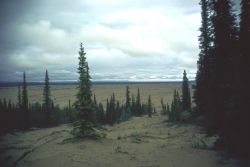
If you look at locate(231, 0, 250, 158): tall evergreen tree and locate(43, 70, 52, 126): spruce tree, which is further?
locate(43, 70, 52, 126): spruce tree

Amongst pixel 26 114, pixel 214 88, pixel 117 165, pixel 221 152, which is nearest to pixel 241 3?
pixel 214 88

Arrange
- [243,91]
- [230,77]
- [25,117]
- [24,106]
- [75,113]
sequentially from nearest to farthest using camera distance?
[243,91]
[230,77]
[75,113]
[24,106]
[25,117]

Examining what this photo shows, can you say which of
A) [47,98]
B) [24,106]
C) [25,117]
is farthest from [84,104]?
[25,117]

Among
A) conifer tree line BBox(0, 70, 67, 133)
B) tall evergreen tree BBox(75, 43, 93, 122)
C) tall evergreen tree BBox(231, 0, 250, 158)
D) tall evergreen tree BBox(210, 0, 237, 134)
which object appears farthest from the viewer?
conifer tree line BBox(0, 70, 67, 133)

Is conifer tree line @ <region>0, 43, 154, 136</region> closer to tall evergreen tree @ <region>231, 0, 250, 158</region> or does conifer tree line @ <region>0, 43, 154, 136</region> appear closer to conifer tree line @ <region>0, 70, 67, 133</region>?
conifer tree line @ <region>0, 70, 67, 133</region>

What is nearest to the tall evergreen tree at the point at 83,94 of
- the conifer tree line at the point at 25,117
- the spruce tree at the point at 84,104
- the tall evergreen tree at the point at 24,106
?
the spruce tree at the point at 84,104

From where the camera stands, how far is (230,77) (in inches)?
794

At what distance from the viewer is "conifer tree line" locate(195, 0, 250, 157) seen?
18.6m

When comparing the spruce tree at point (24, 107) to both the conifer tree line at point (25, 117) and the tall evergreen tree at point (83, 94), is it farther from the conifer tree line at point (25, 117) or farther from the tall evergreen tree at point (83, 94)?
the tall evergreen tree at point (83, 94)

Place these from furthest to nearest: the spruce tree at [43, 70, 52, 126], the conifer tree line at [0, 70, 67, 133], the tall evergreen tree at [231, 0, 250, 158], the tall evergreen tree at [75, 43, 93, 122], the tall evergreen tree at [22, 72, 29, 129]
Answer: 1. the tall evergreen tree at [22, 72, 29, 129]
2. the spruce tree at [43, 70, 52, 126]
3. the conifer tree line at [0, 70, 67, 133]
4. the tall evergreen tree at [75, 43, 93, 122]
5. the tall evergreen tree at [231, 0, 250, 158]

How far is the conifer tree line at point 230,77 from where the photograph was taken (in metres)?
18.6

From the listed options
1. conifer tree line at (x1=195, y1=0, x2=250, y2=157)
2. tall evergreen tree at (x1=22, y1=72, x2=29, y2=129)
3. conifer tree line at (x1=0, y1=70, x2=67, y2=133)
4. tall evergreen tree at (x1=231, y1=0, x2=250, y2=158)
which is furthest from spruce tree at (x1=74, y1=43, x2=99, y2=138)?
tall evergreen tree at (x1=22, y1=72, x2=29, y2=129)

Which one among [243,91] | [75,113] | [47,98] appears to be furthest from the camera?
[47,98]

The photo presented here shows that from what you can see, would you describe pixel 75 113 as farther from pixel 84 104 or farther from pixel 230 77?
pixel 230 77
